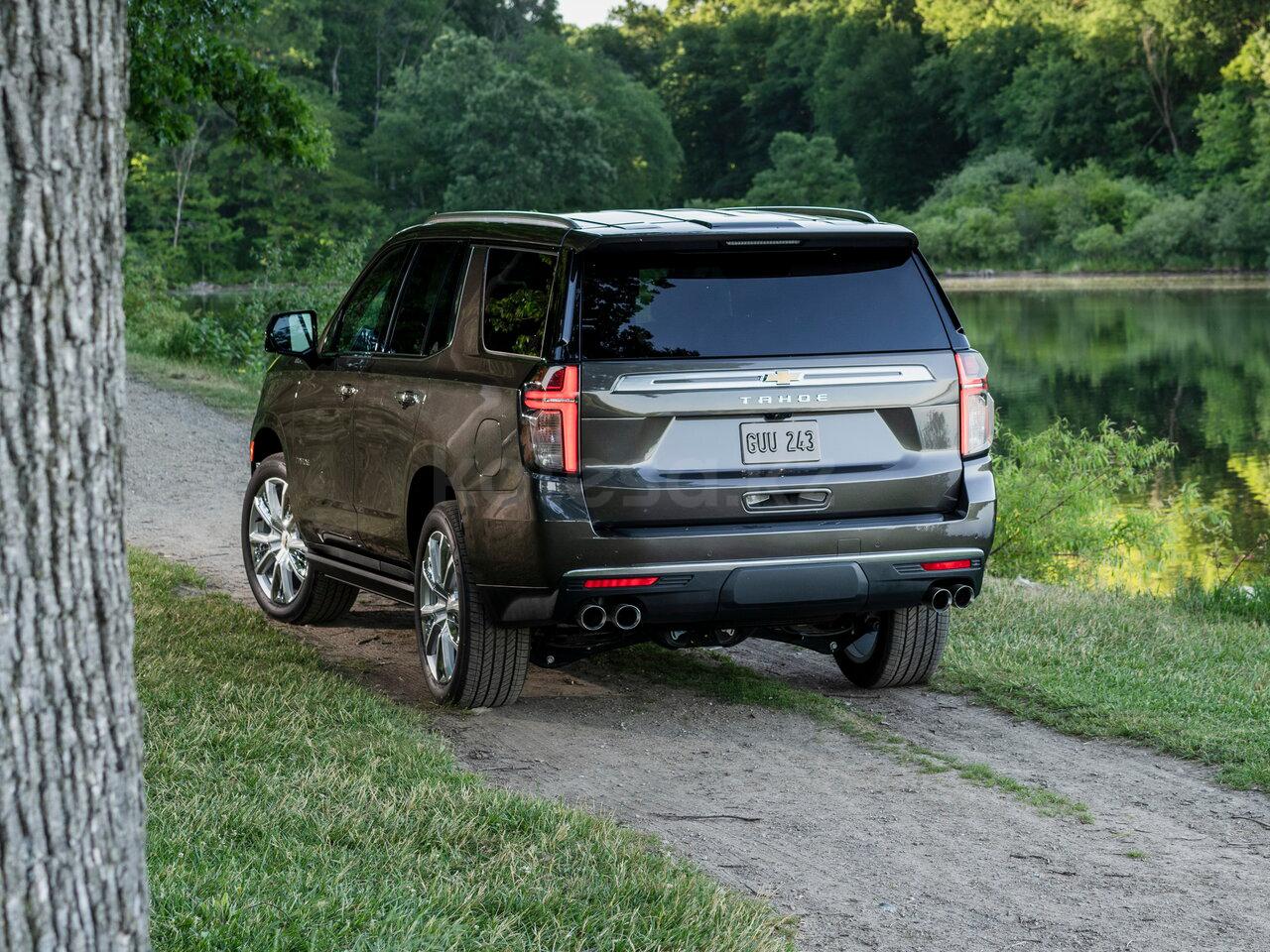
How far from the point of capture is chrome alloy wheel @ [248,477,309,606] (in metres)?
8.52

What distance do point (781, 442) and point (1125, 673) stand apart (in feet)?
8.23

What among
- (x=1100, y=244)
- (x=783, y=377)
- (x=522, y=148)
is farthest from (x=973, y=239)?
(x=783, y=377)

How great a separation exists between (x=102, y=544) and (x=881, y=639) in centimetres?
483

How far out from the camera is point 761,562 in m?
6.15

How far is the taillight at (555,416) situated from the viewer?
6.01 m

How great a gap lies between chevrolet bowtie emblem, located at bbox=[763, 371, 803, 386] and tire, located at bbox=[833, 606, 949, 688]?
142cm

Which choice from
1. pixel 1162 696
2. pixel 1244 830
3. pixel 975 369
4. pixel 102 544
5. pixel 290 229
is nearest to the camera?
pixel 102 544

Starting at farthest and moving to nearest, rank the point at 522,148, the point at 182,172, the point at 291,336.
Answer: the point at 522,148 → the point at 182,172 → the point at 291,336

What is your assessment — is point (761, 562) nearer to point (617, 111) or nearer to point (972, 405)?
point (972, 405)

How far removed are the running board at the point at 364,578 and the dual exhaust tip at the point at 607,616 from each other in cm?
130

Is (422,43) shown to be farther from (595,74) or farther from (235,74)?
(235,74)

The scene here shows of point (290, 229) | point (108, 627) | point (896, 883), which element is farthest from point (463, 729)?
point (290, 229)

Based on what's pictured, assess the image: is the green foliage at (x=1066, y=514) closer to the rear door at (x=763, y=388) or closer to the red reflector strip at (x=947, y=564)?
the red reflector strip at (x=947, y=564)

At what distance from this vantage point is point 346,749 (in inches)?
233
